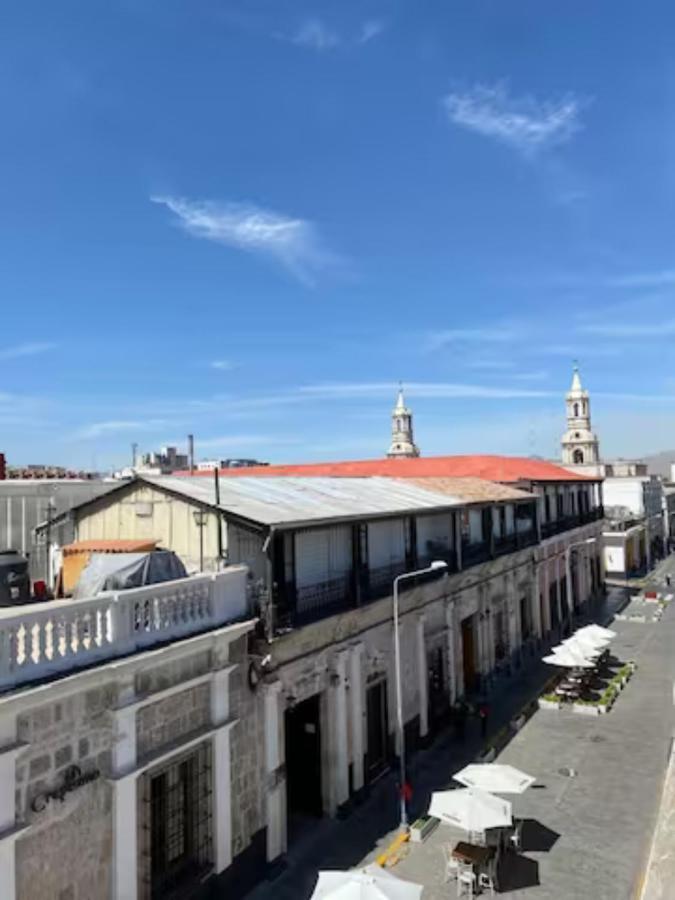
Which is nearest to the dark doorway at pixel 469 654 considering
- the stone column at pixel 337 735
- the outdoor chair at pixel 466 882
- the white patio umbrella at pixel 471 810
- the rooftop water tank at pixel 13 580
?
the stone column at pixel 337 735

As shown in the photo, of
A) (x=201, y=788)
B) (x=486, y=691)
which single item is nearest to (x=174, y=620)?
(x=201, y=788)

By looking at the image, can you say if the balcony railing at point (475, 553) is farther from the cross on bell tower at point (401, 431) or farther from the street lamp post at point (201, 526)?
the cross on bell tower at point (401, 431)

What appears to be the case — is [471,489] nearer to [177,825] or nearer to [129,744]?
[177,825]

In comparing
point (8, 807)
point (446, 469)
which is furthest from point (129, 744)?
point (446, 469)

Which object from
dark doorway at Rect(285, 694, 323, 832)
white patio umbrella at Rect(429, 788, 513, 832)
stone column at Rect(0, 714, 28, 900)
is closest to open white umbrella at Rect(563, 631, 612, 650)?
white patio umbrella at Rect(429, 788, 513, 832)

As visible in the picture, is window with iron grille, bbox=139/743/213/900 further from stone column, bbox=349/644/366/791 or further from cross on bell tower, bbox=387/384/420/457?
cross on bell tower, bbox=387/384/420/457

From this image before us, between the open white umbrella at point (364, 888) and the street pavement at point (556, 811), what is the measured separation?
10.00ft

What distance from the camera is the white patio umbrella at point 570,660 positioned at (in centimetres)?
2997

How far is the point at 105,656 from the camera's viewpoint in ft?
40.6

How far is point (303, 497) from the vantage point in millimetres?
21078

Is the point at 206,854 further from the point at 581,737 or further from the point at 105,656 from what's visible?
the point at 581,737

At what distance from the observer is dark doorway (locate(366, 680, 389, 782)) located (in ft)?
71.2

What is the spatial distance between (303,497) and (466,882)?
10.6 meters

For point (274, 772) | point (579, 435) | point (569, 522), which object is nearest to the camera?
point (274, 772)
